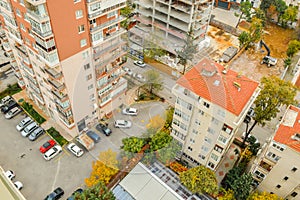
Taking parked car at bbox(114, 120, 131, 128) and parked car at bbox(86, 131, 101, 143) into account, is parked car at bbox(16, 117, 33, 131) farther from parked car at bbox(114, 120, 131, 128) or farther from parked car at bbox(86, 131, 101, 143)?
parked car at bbox(114, 120, 131, 128)

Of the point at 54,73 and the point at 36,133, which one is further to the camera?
the point at 36,133

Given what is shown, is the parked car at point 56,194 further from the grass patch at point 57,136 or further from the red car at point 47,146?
the grass patch at point 57,136

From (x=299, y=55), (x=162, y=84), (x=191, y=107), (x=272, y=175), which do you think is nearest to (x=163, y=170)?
(x=191, y=107)

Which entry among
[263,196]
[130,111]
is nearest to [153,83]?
[130,111]

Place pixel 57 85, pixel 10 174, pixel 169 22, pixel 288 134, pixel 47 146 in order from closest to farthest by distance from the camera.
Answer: pixel 288 134, pixel 57 85, pixel 10 174, pixel 47 146, pixel 169 22

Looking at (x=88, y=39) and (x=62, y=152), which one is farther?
(x=62, y=152)

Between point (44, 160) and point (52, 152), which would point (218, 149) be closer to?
point (52, 152)

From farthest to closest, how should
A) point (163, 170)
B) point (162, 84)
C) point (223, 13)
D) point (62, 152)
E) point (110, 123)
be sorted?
point (223, 13) → point (162, 84) → point (110, 123) → point (62, 152) → point (163, 170)

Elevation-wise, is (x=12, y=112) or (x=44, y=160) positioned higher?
(x=12, y=112)

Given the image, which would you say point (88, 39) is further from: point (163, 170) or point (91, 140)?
point (163, 170)
